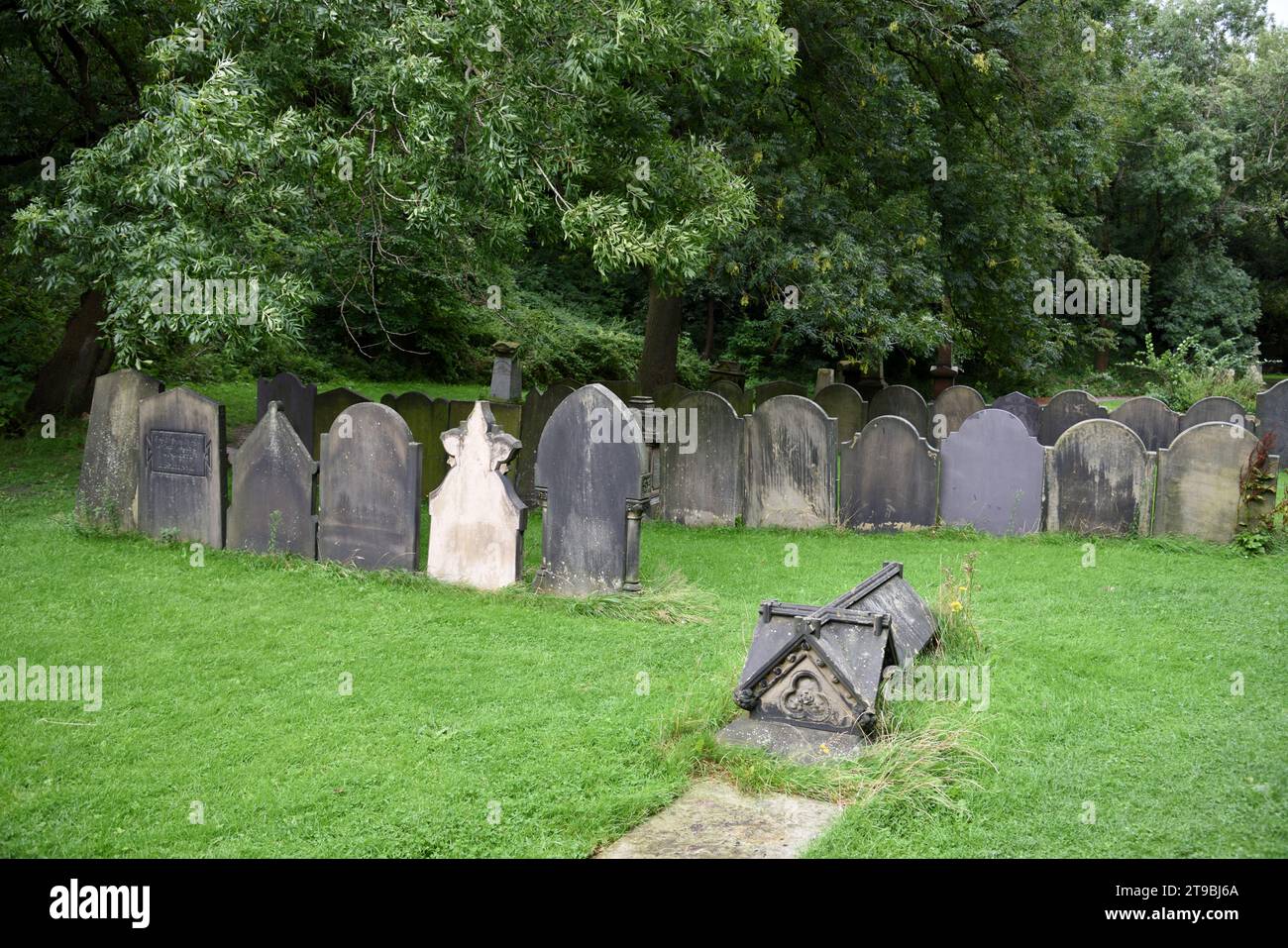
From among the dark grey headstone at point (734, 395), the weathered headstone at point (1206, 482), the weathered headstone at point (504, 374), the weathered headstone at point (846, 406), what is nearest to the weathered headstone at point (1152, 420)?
the weathered headstone at point (846, 406)

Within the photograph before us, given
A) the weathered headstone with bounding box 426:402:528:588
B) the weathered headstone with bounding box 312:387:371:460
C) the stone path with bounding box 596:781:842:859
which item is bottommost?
the stone path with bounding box 596:781:842:859

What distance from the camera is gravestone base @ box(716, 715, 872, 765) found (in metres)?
5.68

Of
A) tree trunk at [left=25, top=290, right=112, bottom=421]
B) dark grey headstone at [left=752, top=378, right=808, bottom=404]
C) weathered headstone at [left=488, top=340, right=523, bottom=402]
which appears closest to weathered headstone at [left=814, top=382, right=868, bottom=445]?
dark grey headstone at [left=752, top=378, right=808, bottom=404]

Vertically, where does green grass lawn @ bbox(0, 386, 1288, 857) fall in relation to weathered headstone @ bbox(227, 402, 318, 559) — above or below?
below

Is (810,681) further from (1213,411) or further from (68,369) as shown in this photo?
(68,369)

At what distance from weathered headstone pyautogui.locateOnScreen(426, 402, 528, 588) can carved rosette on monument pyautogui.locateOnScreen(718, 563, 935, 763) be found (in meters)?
3.54

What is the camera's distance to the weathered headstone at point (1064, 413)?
50.1ft

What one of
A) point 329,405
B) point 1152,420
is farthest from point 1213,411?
point 329,405

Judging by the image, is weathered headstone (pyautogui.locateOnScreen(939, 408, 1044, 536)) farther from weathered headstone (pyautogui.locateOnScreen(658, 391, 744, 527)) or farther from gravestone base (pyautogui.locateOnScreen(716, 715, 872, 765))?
gravestone base (pyautogui.locateOnScreen(716, 715, 872, 765))

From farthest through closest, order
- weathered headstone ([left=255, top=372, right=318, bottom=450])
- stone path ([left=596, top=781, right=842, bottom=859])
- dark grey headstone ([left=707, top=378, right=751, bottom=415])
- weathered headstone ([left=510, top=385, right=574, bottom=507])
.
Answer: dark grey headstone ([left=707, top=378, right=751, bottom=415]) < weathered headstone ([left=255, top=372, right=318, bottom=450]) < weathered headstone ([left=510, top=385, right=574, bottom=507]) < stone path ([left=596, top=781, right=842, bottom=859])

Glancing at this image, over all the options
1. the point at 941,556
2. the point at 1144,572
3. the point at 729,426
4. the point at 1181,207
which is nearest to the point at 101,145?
the point at 729,426

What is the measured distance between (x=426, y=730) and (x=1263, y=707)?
469 cm

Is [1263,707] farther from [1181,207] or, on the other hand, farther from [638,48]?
[1181,207]

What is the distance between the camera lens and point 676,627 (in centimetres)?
844
